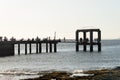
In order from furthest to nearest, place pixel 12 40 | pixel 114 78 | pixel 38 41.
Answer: pixel 38 41 → pixel 12 40 → pixel 114 78

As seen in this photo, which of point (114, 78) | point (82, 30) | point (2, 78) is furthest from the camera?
point (82, 30)

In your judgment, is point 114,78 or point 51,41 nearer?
point 114,78

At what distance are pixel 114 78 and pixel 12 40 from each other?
8596 cm

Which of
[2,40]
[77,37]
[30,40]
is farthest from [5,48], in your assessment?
[77,37]

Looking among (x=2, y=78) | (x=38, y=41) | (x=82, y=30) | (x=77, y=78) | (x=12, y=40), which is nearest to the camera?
(x=77, y=78)

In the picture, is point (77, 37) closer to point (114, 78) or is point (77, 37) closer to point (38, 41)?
point (38, 41)

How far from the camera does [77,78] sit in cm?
4962

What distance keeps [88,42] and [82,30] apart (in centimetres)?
487

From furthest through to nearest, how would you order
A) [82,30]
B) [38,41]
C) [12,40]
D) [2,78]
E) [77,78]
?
1. [82,30]
2. [38,41]
3. [12,40]
4. [2,78]
5. [77,78]

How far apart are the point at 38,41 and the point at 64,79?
90.2 m

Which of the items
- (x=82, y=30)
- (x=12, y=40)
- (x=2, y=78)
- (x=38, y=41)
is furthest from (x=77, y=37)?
(x=2, y=78)

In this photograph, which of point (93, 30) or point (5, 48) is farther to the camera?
point (93, 30)

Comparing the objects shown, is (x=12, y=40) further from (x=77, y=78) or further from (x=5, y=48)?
(x=77, y=78)

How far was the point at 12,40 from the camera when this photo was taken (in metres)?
130
